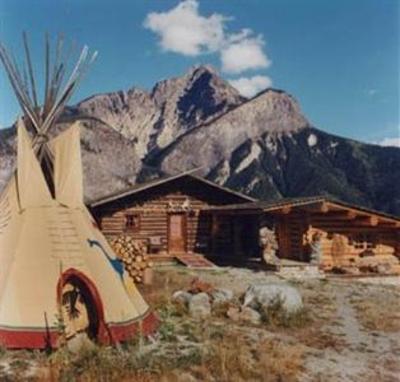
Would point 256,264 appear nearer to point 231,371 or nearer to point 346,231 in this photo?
point 346,231

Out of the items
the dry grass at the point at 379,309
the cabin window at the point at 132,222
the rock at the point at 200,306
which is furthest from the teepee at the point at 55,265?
the cabin window at the point at 132,222

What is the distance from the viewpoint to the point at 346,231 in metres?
24.5

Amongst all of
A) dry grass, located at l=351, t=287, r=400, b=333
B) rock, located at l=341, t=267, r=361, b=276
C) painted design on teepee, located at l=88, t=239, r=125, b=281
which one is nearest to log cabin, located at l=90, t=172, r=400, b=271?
rock, located at l=341, t=267, r=361, b=276

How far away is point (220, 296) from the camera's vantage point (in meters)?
15.2

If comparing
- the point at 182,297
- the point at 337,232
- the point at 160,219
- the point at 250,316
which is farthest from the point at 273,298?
the point at 160,219

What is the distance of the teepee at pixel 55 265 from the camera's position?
10.6 meters

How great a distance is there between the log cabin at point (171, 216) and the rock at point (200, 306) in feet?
44.4

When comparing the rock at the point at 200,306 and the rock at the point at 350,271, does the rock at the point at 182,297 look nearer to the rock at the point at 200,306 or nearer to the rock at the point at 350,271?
the rock at the point at 200,306

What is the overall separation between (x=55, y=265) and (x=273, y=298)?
5.50 metres

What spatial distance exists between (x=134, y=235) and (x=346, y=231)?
31.6 feet

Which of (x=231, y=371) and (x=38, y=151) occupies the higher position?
(x=38, y=151)

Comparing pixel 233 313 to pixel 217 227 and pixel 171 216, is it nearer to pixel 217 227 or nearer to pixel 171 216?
pixel 171 216

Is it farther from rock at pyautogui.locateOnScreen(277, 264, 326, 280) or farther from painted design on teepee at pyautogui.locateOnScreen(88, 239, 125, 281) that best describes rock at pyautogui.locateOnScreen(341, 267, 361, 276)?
painted design on teepee at pyautogui.locateOnScreen(88, 239, 125, 281)

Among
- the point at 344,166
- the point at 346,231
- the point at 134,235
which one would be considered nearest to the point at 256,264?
the point at 346,231
